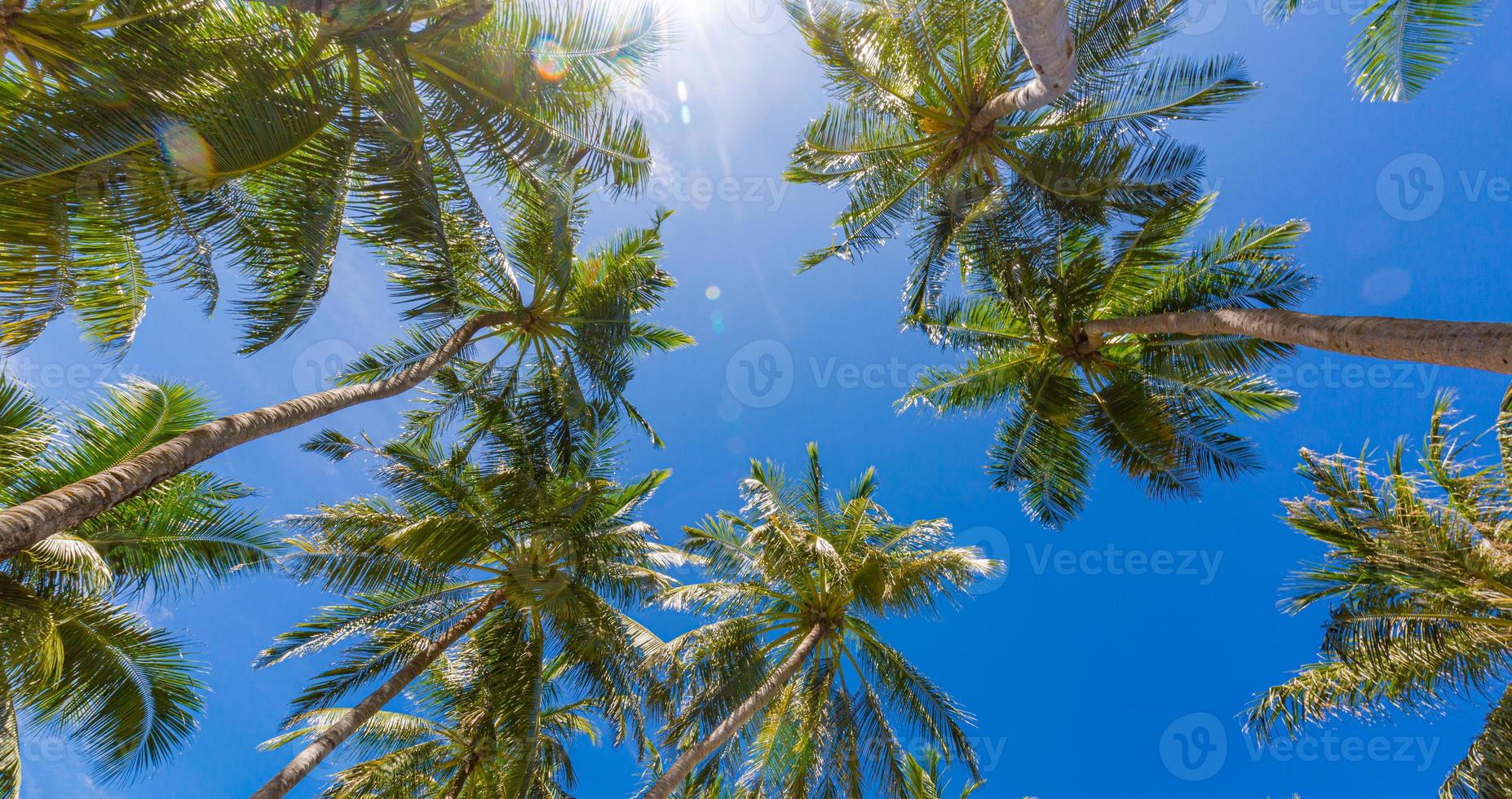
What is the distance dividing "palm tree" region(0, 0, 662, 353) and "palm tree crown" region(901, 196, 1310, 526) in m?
6.00

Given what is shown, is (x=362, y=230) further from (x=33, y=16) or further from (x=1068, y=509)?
(x=1068, y=509)

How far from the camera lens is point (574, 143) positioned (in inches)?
300

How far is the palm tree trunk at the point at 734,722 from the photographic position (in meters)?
7.44

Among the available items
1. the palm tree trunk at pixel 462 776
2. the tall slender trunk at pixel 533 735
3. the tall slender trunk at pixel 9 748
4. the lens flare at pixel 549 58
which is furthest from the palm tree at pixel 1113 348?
the tall slender trunk at pixel 9 748

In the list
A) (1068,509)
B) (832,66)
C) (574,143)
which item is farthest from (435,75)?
(1068,509)

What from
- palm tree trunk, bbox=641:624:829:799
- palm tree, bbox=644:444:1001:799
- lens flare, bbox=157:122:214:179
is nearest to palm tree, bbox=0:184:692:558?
lens flare, bbox=157:122:214:179

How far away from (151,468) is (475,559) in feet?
18.6

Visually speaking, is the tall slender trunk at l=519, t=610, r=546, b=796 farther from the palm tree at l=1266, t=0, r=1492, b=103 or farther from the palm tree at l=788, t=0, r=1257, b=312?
the palm tree at l=1266, t=0, r=1492, b=103

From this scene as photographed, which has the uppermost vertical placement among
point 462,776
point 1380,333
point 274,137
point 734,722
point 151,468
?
point 1380,333

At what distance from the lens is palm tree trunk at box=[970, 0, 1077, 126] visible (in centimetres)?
476

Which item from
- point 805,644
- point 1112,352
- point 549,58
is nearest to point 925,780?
point 805,644

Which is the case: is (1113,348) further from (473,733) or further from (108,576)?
(108,576)

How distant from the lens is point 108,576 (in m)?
6.62

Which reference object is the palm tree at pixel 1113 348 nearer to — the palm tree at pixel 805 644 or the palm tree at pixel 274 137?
the palm tree at pixel 805 644
